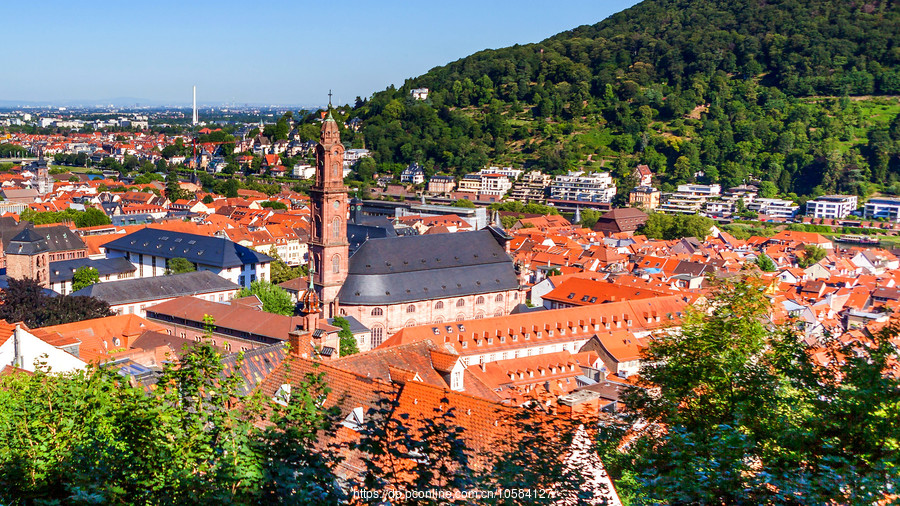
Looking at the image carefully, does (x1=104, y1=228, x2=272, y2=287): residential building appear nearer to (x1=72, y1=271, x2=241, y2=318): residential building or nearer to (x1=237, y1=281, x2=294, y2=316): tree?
(x1=72, y1=271, x2=241, y2=318): residential building

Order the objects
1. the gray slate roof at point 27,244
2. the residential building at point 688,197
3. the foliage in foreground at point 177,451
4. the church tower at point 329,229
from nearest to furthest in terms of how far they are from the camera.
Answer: the foliage in foreground at point 177,451 < the church tower at point 329,229 < the gray slate roof at point 27,244 < the residential building at point 688,197

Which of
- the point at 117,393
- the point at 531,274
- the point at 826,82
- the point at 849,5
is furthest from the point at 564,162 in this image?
the point at 117,393

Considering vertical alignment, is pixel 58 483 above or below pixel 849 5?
below

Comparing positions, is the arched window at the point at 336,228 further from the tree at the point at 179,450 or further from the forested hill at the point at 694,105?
the forested hill at the point at 694,105

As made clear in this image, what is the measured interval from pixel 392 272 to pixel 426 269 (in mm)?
2103

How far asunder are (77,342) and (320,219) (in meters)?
17.6

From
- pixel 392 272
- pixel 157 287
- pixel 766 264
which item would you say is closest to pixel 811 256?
pixel 766 264

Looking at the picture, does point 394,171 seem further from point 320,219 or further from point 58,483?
point 58,483

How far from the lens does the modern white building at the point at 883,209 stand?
100 meters

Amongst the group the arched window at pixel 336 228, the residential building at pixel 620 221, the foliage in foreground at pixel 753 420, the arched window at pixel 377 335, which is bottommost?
the arched window at pixel 377 335

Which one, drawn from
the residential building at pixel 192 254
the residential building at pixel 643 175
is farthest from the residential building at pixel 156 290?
the residential building at pixel 643 175

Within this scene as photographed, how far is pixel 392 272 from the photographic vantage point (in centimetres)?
4559

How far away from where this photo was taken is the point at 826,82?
5182 inches

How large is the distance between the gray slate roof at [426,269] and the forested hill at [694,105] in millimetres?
75110
